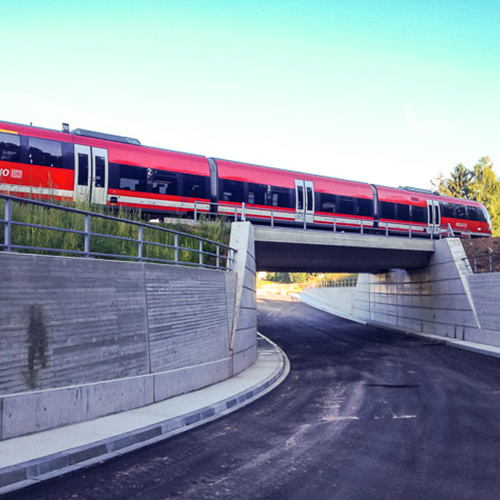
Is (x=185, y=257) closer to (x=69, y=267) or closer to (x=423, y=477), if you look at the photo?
(x=69, y=267)

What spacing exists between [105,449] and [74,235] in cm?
535

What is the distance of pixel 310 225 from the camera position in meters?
25.2

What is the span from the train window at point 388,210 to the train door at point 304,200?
17.0ft

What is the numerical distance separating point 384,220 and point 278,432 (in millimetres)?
21344

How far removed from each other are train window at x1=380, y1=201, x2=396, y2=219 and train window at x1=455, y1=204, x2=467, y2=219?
5.42 m

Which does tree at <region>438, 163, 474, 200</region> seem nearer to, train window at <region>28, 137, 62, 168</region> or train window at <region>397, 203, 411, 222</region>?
train window at <region>397, 203, 411, 222</region>

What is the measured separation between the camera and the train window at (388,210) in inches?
1093

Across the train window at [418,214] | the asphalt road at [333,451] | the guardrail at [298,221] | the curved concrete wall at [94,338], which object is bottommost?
the asphalt road at [333,451]

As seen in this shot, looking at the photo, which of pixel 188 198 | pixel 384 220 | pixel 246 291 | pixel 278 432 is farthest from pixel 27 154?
pixel 384 220

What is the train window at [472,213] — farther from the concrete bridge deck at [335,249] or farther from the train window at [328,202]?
the train window at [328,202]

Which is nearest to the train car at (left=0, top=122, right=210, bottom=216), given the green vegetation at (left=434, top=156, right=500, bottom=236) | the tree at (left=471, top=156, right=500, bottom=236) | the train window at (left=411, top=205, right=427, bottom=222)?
the train window at (left=411, top=205, right=427, bottom=222)

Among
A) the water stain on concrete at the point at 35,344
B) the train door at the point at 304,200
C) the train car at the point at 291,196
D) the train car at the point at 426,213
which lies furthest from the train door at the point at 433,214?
the water stain on concrete at the point at 35,344

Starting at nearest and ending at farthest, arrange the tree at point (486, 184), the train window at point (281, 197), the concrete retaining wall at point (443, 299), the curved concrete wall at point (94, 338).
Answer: the curved concrete wall at point (94, 338) < the concrete retaining wall at point (443, 299) < the train window at point (281, 197) < the tree at point (486, 184)

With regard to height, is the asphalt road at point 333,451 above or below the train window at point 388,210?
below
